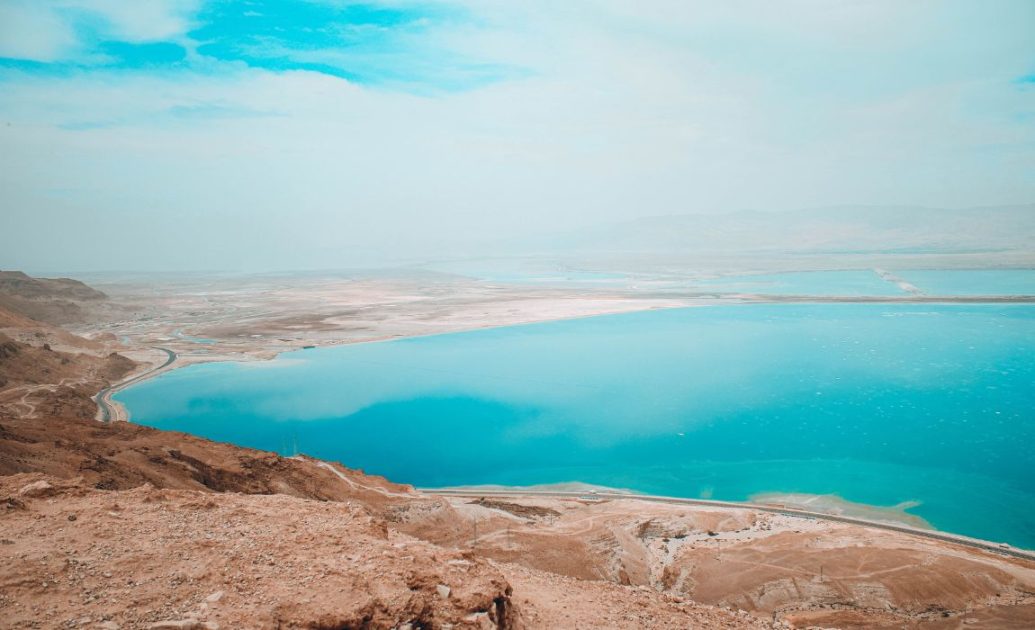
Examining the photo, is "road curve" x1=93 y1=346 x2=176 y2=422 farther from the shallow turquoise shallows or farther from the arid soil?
the arid soil

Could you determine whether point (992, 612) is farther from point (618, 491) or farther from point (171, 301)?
point (171, 301)

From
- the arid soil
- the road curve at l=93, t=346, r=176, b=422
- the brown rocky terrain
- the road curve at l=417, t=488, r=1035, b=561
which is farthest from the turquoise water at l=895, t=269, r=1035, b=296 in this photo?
the brown rocky terrain

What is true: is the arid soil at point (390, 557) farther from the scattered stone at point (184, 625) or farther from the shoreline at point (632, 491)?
the shoreline at point (632, 491)

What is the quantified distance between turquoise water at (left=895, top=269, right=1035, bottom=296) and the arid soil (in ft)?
204

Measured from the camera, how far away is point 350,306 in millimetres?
69125

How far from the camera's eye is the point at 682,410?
86.1ft

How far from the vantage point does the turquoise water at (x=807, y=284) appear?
6600 cm

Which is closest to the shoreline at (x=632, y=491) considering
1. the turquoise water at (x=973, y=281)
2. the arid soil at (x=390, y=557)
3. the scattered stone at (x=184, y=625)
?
the arid soil at (x=390, y=557)

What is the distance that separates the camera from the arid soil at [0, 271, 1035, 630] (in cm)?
529

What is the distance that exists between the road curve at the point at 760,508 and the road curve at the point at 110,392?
63.3 ft

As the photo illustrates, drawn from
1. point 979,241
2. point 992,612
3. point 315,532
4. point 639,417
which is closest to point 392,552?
point 315,532

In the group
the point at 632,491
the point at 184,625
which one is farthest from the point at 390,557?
the point at 632,491

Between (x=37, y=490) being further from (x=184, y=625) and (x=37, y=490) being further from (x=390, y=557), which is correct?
(x=390, y=557)

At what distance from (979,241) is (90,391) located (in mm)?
198892
